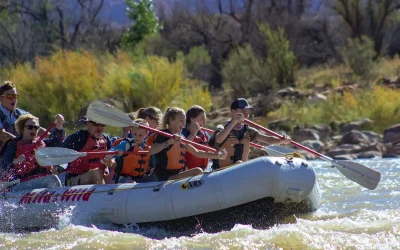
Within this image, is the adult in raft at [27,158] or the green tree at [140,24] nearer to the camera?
the adult in raft at [27,158]

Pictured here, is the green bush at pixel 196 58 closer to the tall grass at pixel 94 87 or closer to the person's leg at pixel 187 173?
the tall grass at pixel 94 87

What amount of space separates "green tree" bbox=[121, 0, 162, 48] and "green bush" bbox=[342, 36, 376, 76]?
10.4 metres

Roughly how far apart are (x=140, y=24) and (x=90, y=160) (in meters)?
25.1

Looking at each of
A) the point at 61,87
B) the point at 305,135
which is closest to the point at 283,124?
the point at 305,135

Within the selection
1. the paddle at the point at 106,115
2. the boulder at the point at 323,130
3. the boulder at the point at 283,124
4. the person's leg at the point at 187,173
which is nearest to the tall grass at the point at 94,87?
the boulder at the point at 283,124

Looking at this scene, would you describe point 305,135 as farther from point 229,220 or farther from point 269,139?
point 229,220

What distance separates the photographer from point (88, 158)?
790cm

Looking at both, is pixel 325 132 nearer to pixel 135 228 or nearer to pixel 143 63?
pixel 143 63

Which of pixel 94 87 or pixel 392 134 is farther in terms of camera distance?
pixel 94 87

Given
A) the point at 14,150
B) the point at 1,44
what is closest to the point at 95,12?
the point at 1,44

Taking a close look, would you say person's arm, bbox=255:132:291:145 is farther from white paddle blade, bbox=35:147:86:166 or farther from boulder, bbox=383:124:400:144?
boulder, bbox=383:124:400:144

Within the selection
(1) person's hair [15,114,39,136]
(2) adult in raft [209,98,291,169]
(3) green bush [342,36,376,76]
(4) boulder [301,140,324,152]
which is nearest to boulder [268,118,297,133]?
(4) boulder [301,140,324,152]

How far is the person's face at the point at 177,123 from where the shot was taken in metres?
7.40

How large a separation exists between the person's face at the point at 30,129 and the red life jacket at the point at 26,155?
64 mm
